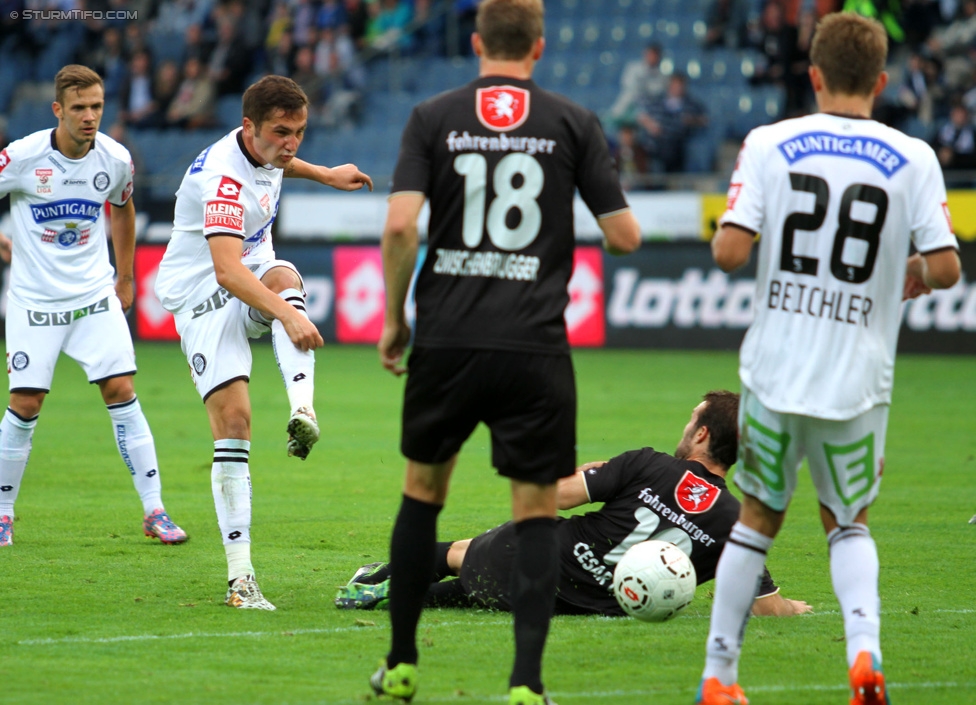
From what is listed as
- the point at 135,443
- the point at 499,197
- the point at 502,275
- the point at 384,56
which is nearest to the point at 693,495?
the point at 502,275

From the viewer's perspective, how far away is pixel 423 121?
13.8 feet

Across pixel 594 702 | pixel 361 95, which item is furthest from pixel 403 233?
pixel 361 95

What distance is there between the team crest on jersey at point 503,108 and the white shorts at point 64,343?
153 inches

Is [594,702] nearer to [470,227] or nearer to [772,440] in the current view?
[772,440]

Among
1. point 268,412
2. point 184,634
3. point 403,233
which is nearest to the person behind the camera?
point 403,233

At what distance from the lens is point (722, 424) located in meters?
5.56

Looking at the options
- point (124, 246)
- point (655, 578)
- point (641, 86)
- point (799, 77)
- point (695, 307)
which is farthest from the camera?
point (641, 86)

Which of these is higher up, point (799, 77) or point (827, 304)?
point (799, 77)

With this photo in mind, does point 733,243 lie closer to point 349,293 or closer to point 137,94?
point 349,293

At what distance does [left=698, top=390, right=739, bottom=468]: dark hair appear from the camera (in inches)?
218

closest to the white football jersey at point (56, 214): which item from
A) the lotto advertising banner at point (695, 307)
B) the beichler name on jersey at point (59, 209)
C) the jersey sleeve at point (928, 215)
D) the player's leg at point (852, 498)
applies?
the beichler name on jersey at point (59, 209)

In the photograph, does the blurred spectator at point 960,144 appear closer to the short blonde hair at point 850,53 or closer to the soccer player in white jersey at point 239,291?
the soccer player in white jersey at point 239,291

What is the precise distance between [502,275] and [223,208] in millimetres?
1878

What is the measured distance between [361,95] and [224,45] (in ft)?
8.90
